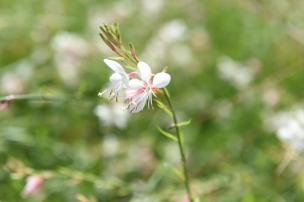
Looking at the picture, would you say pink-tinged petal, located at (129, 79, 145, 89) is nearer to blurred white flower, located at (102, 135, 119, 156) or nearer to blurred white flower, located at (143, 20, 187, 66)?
blurred white flower, located at (102, 135, 119, 156)

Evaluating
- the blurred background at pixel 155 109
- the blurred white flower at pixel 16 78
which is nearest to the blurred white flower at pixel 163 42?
the blurred background at pixel 155 109

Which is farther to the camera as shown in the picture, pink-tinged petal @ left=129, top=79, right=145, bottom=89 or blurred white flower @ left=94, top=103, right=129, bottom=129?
blurred white flower @ left=94, top=103, right=129, bottom=129

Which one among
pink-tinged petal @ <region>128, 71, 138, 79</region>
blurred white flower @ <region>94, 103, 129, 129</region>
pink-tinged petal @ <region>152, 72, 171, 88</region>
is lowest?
pink-tinged petal @ <region>152, 72, 171, 88</region>

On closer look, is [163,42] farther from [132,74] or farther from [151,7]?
[132,74]

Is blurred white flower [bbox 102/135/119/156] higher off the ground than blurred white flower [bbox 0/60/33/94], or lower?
lower

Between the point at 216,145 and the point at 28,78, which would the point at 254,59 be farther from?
the point at 28,78

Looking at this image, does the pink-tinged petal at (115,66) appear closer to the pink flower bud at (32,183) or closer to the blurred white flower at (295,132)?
the pink flower bud at (32,183)

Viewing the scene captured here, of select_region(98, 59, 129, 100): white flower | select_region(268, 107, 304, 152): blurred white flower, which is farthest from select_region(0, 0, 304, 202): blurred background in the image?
select_region(98, 59, 129, 100): white flower
